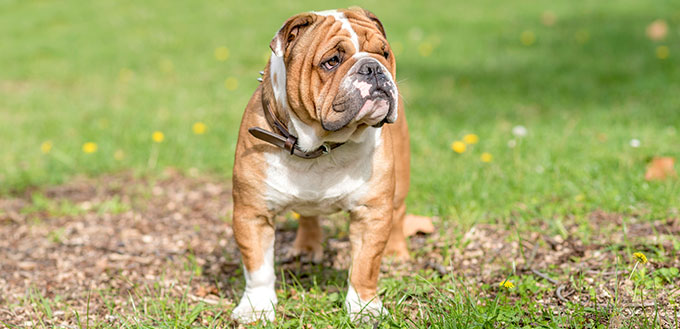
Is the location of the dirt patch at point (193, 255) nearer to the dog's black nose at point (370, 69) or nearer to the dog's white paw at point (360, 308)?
the dog's white paw at point (360, 308)

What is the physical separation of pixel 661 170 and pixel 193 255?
9.49 ft

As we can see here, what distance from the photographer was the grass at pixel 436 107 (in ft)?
12.4

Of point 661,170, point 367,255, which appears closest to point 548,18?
point 661,170

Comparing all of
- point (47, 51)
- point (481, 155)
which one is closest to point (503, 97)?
point (481, 155)

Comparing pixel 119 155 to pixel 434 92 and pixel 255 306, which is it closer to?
pixel 255 306

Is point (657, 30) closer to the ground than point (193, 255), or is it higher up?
higher up

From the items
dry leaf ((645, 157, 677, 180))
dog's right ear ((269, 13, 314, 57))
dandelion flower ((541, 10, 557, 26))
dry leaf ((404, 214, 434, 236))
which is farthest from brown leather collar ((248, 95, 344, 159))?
dandelion flower ((541, 10, 557, 26))

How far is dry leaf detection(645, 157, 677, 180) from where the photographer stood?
14.2ft

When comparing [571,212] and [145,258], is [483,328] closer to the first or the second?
[571,212]

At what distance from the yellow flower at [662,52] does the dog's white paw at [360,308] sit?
619 cm

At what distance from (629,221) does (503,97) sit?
331cm

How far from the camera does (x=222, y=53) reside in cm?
925

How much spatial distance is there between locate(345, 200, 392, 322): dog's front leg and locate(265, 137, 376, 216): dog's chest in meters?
0.10

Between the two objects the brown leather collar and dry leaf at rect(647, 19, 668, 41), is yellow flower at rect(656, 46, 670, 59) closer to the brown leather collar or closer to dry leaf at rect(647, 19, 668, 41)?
dry leaf at rect(647, 19, 668, 41)
